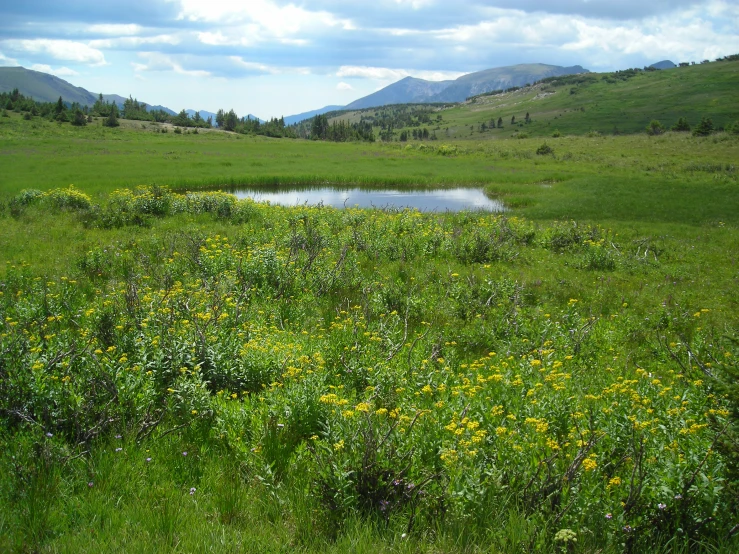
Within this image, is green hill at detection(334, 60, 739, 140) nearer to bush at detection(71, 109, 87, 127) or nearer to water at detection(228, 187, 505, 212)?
→ water at detection(228, 187, 505, 212)

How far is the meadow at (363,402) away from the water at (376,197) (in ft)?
57.4

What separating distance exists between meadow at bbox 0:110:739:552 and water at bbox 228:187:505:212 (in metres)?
17.5

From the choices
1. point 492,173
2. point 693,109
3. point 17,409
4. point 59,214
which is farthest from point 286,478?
point 693,109

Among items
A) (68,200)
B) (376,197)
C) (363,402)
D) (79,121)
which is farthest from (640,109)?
(363,402)

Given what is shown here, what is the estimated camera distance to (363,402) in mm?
5230

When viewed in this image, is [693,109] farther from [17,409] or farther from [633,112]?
[17,409]

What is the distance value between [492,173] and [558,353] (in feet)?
135

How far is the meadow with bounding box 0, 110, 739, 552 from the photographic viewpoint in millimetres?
4199

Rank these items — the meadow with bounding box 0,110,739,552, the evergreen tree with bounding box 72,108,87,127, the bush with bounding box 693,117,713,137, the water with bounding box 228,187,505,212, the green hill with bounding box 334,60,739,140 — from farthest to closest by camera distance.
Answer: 1. the green hill with bounding box 334,60,739,140
2. the evergreen tree with bounding box 72,108,87,127
3. the bush with bounding box 693,117,713,137
4. the water with bounding box 228,187,505,212
5. the meadow with bounding box 0,110,739,552

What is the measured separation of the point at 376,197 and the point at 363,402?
33743 mm

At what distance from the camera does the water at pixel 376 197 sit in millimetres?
34000

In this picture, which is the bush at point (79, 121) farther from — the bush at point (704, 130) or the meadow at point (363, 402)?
the bush at point (704, 130)

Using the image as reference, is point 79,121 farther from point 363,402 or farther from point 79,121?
point 363,402

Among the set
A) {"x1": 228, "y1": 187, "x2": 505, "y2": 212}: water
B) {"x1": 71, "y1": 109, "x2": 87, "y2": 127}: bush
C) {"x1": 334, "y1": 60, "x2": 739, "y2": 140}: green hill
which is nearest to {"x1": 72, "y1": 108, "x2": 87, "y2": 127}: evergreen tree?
{"x1": 71, "y1": 109, "x2": 87, "y2": 127}: bush
